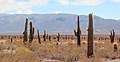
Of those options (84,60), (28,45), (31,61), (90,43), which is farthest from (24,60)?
(28,45)

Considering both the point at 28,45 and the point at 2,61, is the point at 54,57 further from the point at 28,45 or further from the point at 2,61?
the point at 28,45

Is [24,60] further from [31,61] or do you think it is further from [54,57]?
[54,57]

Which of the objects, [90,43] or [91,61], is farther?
[90,43]

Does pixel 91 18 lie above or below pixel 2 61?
above

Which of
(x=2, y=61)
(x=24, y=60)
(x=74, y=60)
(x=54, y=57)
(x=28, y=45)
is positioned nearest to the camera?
(x=2, y=61)

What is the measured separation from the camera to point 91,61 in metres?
18.5

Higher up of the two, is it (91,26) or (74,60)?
(91,26)

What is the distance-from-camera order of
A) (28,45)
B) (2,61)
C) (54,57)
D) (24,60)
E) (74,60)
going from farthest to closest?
(28,45), (54,57), (74,60), (24,60), (2,61)

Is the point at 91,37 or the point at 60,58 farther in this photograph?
the point at 91,37

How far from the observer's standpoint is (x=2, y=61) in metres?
16.9

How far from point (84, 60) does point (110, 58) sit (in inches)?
235

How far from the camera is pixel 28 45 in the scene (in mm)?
34312

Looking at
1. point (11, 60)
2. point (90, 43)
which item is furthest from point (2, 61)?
point (90, 43)

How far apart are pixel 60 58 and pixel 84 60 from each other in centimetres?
346
